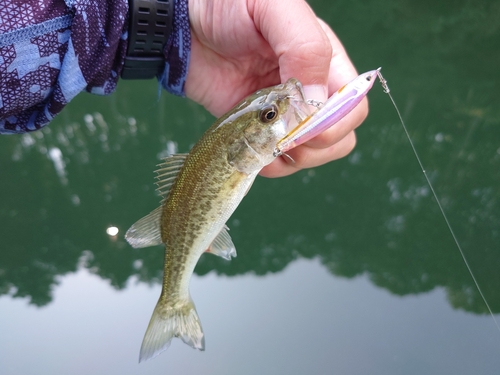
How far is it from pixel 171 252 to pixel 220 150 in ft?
1.52

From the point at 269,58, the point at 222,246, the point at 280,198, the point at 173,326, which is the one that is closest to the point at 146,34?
the point at 269,58

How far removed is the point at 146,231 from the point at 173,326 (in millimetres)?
422

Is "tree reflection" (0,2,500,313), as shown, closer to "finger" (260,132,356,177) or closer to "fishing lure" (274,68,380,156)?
"finger" (260,132,356,177)

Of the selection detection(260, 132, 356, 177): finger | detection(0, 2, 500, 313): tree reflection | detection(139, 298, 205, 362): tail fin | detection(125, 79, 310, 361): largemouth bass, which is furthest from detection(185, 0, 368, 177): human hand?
detection(0, 2, 500, 313): tree reflection

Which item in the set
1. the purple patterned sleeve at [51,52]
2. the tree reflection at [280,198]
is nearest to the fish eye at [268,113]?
the purple patterned sleeve at [51,52]

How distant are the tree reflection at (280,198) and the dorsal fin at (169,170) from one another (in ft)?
6.04

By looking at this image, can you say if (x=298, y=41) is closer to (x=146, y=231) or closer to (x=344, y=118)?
(x=344, y=118)

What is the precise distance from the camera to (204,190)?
1.50m

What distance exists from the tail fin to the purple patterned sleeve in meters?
0.90

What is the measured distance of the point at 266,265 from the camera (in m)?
3.30

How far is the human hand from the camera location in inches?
56.3

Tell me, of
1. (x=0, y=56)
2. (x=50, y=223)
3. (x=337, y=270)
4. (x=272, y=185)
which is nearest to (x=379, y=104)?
(x=272, y=185)

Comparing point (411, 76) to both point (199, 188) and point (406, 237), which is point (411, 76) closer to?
point (406, 237)

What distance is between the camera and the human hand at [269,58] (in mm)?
Answer: 1430
